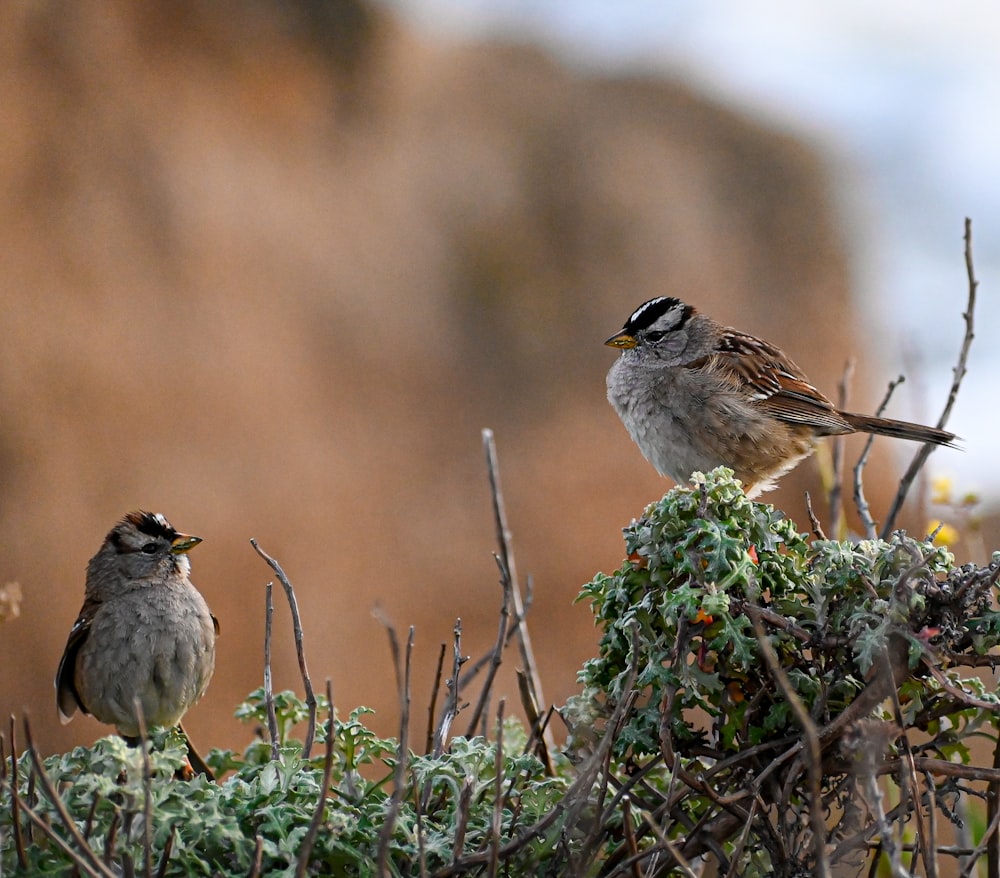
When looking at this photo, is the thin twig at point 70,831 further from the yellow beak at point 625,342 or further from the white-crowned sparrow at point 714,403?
the yellow beak at point 625,342

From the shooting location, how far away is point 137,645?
3473 millimetres

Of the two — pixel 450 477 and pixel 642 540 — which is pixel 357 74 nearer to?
pixel 450 477

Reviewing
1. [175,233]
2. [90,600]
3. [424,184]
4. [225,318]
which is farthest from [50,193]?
[90,600]

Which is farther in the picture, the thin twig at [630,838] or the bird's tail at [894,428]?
the bird's tail at [894,428]

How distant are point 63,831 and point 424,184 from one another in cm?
1466

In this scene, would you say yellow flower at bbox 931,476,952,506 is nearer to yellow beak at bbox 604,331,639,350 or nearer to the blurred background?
yellow beak at bbox 604,331,639,350

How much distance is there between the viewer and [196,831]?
203 cm

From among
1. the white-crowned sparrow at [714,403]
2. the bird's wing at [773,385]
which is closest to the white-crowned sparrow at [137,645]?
the white-crowned sparrow at [714,403]

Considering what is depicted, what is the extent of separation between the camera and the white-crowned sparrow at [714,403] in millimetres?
4199

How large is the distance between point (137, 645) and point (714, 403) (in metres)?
2.05

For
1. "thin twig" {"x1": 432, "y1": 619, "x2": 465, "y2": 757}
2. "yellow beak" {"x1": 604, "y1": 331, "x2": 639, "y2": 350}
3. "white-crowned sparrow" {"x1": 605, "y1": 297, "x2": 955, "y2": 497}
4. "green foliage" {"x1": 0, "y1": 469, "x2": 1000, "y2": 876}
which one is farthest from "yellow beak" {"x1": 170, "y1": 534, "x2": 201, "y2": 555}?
"yellow beak" {"x1": 604, "y1": 331, "x2": 639, "y2": 350}

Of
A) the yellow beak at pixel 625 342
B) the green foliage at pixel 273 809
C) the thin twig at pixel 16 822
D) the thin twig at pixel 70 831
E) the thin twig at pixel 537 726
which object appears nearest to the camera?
the thin twig at pixel 70 831

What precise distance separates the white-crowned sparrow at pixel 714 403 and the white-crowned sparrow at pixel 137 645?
1642 mm

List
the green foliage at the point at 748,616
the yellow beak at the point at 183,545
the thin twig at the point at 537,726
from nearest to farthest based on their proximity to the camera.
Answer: the green foliage at the point at 748,616, the thin twig at the point at 537,726, the yellow beak at the point at 183,545
